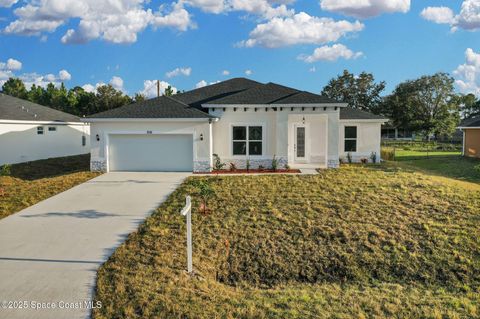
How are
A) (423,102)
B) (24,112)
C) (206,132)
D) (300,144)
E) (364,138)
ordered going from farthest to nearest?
(423,102), (24,112), (364,138), (300,144), (206,132)

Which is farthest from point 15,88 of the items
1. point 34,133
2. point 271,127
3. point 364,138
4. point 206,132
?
point 364,138

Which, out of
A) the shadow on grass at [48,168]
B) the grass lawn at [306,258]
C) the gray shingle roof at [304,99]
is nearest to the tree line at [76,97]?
the shadow on grass at [48,168]

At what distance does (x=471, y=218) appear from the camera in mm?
10422

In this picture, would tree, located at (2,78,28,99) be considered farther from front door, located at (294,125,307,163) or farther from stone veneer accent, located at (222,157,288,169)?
front door, located at (294,125,307,163)

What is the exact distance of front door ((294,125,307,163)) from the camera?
18828 millimetres

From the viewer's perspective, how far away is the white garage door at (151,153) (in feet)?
56.3

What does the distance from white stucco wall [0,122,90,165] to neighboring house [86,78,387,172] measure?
22.7 ft

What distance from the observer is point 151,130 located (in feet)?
55.8

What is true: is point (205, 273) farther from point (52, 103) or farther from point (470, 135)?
point (52, 103)

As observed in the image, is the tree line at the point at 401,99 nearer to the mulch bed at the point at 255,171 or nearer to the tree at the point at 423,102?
the tree at the point at 423,102

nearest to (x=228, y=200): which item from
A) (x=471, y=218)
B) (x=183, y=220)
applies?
(x=183, y=220)

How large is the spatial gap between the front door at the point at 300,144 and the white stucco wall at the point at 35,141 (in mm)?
15910

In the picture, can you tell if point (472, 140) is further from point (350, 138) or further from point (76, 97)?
point (76, 97)

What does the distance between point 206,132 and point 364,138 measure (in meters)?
9.34
